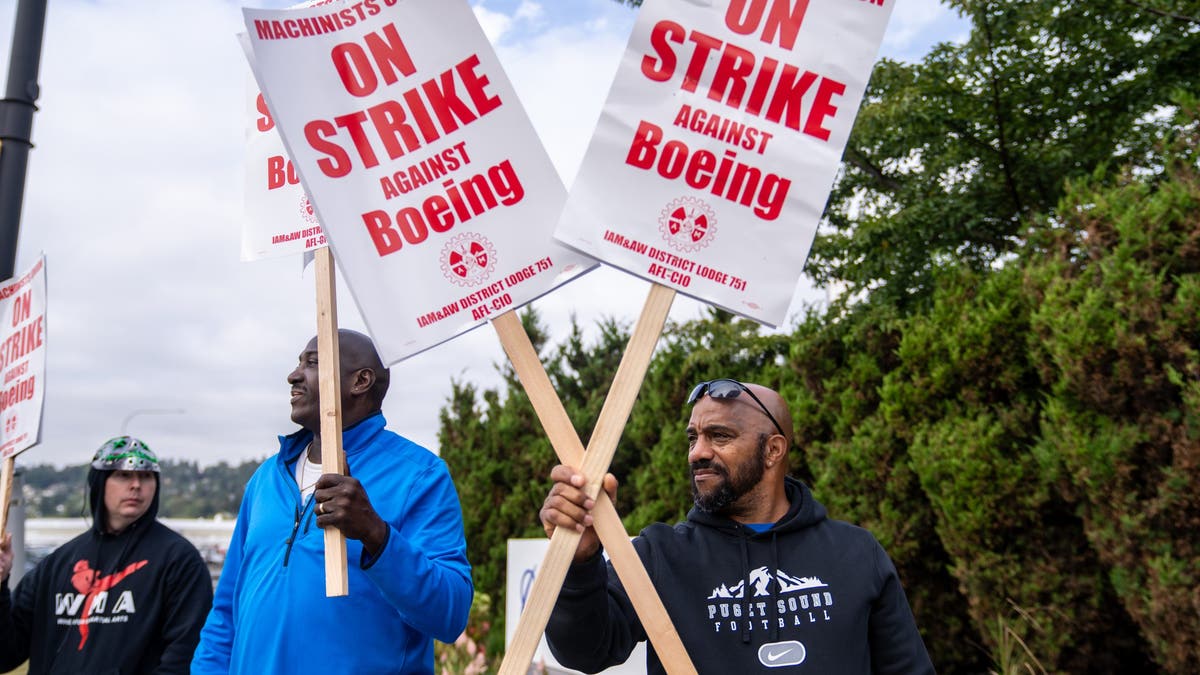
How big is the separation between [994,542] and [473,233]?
4.63m

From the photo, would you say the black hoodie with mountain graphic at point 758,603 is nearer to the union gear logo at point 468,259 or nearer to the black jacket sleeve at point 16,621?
the union gear logo at point 468,259

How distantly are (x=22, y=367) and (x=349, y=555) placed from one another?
8.86 ft

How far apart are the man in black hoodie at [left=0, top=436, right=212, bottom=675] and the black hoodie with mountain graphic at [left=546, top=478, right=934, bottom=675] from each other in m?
2.04

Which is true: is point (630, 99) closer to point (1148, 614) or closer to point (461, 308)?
point (461, 308)

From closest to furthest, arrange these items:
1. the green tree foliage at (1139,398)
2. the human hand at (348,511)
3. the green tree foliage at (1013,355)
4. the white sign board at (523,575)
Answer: the human hand at (348,511) → the green tree foliage at (1139,398) → the green tree foliage at (1013,355) → the white sign board at (523,575)

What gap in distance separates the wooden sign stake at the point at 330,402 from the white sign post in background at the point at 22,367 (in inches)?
93.8

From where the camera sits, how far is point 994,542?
5.84m

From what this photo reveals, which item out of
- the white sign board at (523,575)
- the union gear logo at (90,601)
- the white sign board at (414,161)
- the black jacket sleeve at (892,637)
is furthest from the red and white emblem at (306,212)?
the white sign board at (523,575)

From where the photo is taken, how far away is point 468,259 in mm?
2293

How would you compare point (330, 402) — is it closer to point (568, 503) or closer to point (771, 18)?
point (568, 503)

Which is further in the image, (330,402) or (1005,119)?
(1005,119)

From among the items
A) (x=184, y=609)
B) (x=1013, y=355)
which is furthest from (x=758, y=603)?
(x=1013, y=355)

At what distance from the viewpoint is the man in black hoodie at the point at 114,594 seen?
370 cm

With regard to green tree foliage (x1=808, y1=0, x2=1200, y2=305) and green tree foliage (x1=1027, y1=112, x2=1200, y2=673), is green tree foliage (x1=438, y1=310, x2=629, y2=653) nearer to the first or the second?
green tree foliage (x1=808, y1=0, x2=1200, y2=305)
